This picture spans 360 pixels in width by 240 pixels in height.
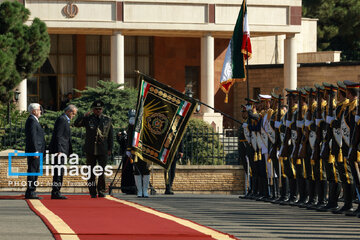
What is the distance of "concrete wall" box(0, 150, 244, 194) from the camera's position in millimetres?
23000

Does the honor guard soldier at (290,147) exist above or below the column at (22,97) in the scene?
below

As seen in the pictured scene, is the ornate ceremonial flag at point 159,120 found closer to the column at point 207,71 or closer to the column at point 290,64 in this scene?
the column at point 207,71

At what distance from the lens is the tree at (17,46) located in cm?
2591

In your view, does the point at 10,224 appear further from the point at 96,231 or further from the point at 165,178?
the point at 165,178

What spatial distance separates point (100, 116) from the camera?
18656 mm

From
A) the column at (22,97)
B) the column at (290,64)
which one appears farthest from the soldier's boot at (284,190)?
the column at (290,64)

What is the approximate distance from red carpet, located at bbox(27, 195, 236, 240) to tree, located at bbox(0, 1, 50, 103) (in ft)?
31.8

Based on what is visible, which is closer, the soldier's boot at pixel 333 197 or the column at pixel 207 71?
the soldier's boot at pixel 333 197

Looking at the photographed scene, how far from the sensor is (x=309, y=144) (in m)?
16.6

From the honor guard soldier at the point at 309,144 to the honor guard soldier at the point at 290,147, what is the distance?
1.54 feet

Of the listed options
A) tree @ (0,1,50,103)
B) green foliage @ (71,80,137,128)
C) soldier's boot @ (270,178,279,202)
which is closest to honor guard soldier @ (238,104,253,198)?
soldier's boot @ (270,178,279,202)

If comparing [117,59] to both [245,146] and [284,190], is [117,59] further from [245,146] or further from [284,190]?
[284,190]

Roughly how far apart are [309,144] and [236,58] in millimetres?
7138

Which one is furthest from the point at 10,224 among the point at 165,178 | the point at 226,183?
the point at 226,183
